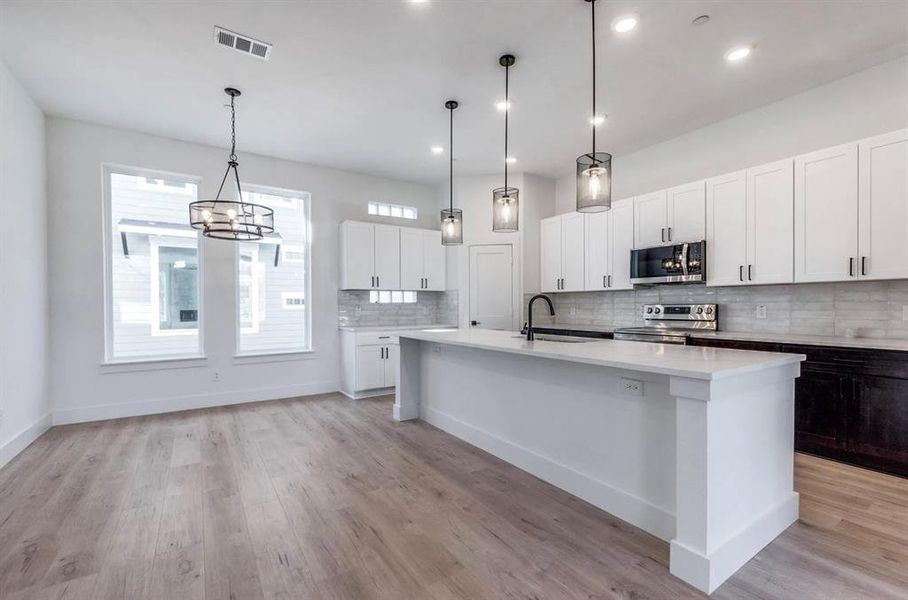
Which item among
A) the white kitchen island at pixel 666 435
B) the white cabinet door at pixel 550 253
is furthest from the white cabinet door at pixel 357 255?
the white kitchen island at pixel 666 435

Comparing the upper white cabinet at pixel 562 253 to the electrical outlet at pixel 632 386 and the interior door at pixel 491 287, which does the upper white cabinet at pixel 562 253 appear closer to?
the interior door at pixel 491 287

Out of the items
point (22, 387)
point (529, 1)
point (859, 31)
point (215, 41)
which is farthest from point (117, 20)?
point (859, 31)

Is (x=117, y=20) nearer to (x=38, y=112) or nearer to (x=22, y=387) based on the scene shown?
(x=38, y=112)

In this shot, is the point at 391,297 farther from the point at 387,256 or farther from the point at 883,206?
the point at 883,206

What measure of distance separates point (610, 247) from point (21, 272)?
231 inches

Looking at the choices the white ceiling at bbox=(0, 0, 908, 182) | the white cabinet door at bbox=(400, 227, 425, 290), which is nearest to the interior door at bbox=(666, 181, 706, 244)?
the white ceiling at bbox=(0, 0, 908, 182)

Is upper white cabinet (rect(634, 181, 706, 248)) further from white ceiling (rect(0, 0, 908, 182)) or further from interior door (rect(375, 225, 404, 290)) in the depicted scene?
interior door (rect(375, 225, 404, 290))

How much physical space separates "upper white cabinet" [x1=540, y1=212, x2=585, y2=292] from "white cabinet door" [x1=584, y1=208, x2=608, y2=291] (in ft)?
0.31

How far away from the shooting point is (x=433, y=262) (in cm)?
620

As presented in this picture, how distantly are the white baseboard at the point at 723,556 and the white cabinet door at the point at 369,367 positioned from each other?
404 centimetres

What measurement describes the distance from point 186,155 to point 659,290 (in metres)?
5.75

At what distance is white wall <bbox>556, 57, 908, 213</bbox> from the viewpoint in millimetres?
3240

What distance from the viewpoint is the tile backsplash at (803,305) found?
10.7 feet

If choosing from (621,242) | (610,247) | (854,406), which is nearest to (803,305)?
(854,406)
